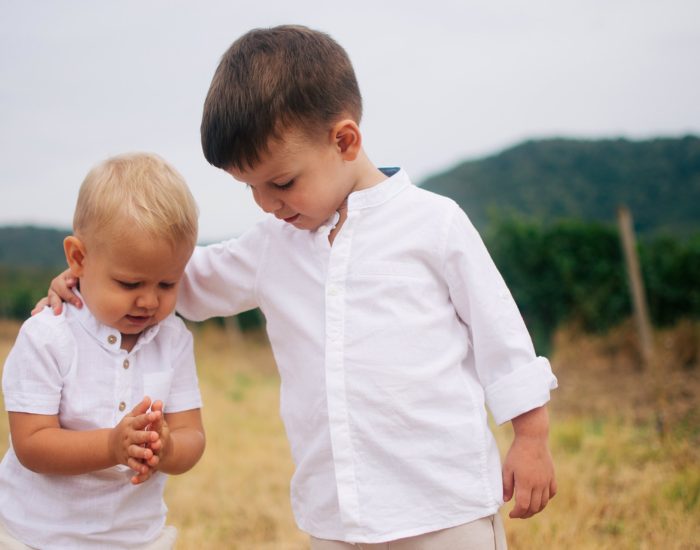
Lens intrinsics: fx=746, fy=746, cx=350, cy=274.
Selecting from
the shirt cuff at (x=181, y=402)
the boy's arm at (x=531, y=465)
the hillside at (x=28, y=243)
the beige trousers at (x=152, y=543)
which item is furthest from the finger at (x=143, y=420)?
the hillside at (x=28, y=243)

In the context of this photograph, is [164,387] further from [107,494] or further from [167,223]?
[167,223]

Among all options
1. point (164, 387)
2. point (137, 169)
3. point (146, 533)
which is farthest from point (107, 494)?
point (137, 169)

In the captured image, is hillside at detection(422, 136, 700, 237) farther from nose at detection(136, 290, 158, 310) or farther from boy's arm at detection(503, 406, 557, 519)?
nose at detection(136, 290, 158, 310)

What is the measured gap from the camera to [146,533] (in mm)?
1840

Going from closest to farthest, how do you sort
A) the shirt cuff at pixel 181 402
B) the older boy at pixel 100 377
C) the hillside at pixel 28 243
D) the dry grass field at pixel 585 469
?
the older boy at pixel 100 377 < the shirt cuff at pixel 181 402 < the dry grass field at pixel 585 469 < the hillside at pixel 28 243

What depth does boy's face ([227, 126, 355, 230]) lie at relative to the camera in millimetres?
1704

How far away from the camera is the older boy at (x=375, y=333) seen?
169cm

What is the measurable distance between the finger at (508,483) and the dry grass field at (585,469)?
122 cm

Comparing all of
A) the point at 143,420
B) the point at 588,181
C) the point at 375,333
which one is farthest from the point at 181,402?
the point at 588,181

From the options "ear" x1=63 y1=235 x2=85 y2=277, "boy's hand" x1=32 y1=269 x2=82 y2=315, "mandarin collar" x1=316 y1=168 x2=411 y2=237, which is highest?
"mandarin collar" x1=316 y1=168 x2=411 y2=237

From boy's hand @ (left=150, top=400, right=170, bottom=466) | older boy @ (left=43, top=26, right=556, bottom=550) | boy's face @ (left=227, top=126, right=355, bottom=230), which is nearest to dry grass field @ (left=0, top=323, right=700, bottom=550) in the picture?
older boy @ (left=43, top=26, right=556, bottom=550)

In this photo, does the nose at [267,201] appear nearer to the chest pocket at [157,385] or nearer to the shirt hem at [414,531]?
the chest pocket at [157,385]

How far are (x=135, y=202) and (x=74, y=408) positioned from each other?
1.62 ft

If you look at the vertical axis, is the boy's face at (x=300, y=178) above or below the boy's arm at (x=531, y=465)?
above
